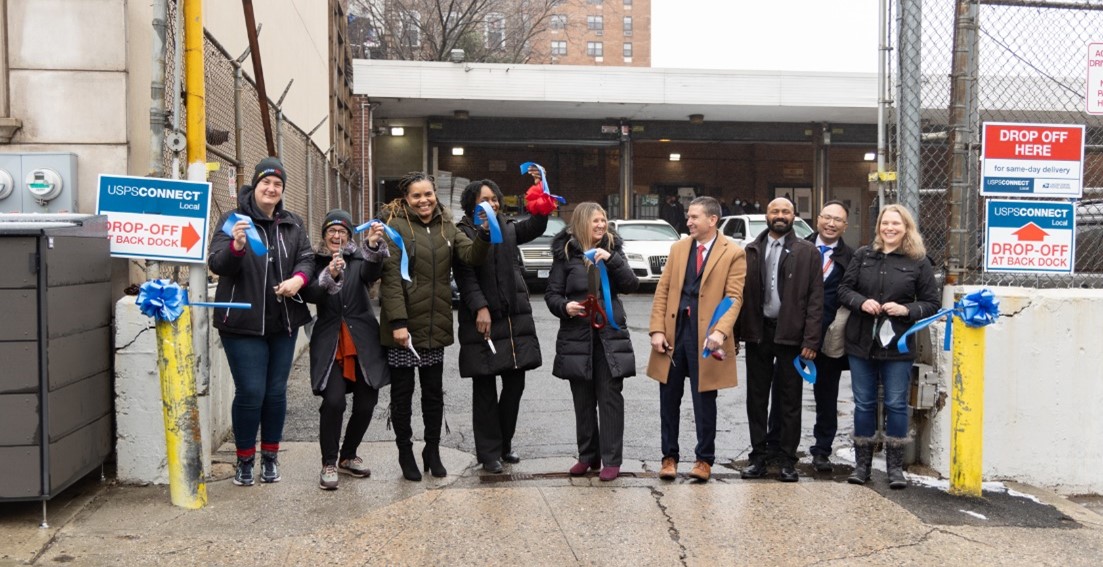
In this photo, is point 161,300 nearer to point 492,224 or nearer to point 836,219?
point 492,224

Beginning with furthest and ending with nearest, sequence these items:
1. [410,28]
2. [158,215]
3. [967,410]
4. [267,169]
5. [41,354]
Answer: [410,28] → [967,410] → [267,169] → [158,215] → [41,354]

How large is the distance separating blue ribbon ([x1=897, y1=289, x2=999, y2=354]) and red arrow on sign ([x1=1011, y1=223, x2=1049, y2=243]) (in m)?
0.71

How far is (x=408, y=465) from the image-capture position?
19.4 ft

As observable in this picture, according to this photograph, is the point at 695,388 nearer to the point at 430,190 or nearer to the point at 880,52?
the point at 430,190

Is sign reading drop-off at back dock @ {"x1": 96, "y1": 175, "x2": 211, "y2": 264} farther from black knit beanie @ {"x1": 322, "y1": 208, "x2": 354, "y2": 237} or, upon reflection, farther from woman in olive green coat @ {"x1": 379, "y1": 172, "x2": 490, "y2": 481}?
woman in olive green coat @ {"x1": 379, "y1": 172, "x2": 490, "y2": 481}

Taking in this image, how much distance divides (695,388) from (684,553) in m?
1.46

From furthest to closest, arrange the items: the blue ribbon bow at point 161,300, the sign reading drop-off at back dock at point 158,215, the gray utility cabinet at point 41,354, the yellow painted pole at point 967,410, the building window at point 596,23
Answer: the building window at point 596,23 → the yellow painted pole at point 967,410 → the sign reading drop-off at back dock at point 158,215 → the blue ribbon bow at point 161,300 → the gray utility cabinet at point 41,354

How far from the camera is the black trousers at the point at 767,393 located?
20.1ft

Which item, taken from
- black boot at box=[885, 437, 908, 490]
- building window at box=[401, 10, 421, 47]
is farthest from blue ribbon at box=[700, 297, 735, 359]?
building window at box=[401, 10, 421, 47]

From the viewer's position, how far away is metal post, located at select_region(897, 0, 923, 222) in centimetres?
634

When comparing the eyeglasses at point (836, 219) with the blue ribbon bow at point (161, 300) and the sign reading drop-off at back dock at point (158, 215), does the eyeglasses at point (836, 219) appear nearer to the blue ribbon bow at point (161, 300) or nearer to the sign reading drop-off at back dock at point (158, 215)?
the sign reading drop-off at back dock at point (158, 215)

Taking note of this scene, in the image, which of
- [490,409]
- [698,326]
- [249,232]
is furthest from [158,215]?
[698,326]

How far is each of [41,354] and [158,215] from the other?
0.99 m

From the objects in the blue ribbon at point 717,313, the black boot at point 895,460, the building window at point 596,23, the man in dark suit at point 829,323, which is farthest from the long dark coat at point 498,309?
the building window at point 596,23
